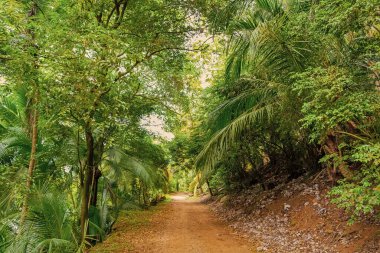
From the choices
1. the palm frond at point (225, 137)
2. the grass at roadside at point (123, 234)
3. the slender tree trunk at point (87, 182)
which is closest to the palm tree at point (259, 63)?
the palm frond at point (225, 137)

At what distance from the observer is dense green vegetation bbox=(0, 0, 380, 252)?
4.64 metres

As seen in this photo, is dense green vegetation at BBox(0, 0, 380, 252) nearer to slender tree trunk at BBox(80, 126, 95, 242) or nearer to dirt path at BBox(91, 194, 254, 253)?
slender tree trunk at BBox(80, 126, 95, 242)

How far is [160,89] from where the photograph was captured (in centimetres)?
1038

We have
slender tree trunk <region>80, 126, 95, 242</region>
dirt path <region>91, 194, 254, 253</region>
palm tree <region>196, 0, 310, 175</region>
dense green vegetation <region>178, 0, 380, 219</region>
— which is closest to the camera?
dense green vegetation <region>178, 0, 380, 219</region>

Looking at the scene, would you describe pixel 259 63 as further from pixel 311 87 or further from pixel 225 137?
pixel 311 87

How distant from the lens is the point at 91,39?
4980 millimetres

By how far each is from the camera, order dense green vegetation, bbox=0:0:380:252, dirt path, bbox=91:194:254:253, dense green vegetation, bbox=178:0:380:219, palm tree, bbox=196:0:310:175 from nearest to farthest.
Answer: dense green vegetation, bbox=178:0:380:219
dense green vegetation, bbox=0:0:380:252
palm tree, bbox=196:0:310:175
dirt path, bbox=91:194:254:253

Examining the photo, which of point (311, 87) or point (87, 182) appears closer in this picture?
point (311, 87)

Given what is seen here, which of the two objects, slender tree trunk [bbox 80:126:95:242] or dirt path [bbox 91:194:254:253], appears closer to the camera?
slender tree trunk [bbox 80:126:95:242]

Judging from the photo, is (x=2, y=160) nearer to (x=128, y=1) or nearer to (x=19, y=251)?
(x=19, y=251)

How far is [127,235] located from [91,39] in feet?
22.1

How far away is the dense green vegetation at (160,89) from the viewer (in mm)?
4637

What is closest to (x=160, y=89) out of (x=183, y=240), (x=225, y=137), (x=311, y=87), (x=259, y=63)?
(x=225, y=137)

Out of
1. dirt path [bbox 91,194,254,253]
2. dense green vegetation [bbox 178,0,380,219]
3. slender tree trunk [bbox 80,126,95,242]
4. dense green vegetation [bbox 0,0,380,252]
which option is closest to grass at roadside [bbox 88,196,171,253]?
dirt path [bbox 91,194,254,253]
